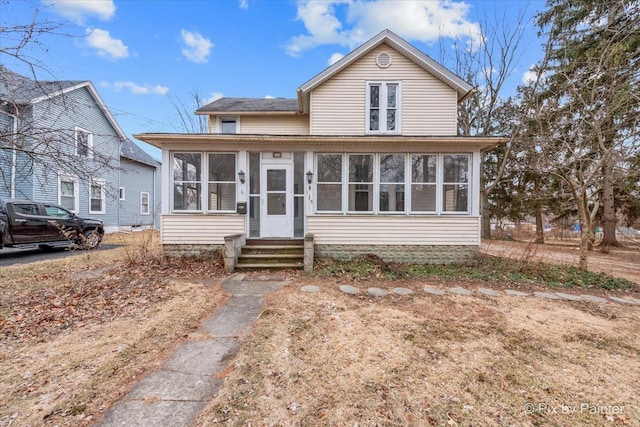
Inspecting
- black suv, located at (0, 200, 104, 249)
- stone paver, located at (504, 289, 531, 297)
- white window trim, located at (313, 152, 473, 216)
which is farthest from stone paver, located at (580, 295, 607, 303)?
black suv, located at (0, 200, 104, 249)

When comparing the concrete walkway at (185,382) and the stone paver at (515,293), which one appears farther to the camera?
the stone paver at (515,293)

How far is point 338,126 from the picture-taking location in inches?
343

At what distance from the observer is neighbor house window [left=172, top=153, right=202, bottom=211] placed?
7672 mm

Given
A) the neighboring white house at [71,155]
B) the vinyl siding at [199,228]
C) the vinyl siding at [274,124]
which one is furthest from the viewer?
the vinyl siding at [274,124]

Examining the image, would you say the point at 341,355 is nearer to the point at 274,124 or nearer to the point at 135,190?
the point at 274,124

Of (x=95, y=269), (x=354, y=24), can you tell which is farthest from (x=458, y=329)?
(x=354, y=24)

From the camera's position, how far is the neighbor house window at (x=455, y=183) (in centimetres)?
770

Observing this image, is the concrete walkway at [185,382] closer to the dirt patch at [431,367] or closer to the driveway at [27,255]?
the dirt patch at [431,367]

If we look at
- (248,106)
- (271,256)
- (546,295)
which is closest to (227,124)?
(248,106)

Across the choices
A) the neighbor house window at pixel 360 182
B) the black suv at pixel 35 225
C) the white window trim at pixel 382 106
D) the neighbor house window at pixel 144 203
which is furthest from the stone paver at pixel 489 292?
the neighbor house window at pixel 144 203

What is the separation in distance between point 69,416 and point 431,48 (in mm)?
21424

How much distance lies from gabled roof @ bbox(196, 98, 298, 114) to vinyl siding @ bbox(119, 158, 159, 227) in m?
8.62

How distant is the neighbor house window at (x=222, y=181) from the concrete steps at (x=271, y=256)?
4.75 feet

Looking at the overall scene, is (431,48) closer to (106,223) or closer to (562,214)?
(562,214)
